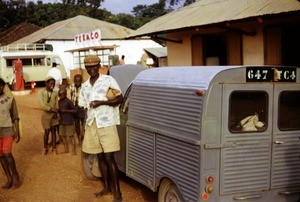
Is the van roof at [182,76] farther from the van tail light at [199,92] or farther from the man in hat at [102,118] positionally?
the man in hat at [102,118]

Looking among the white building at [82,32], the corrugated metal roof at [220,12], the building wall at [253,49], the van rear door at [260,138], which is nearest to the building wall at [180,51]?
the corrugated metal roof at [220,12]

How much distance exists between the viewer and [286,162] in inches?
170

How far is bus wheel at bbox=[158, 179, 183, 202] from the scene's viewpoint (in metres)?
4.45

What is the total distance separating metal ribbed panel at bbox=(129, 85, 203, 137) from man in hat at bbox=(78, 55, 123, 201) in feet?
0.90

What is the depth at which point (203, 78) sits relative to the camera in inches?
160

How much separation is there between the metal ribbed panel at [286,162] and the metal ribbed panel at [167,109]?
96 cm

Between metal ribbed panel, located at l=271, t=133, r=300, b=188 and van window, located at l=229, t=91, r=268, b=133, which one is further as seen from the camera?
metal ribbed panel, located at l=271, t=133, r=300, b=188

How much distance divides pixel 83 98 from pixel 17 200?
1.73 m

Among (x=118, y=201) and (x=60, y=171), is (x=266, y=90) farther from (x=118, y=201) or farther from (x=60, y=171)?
(x=60, y=171)

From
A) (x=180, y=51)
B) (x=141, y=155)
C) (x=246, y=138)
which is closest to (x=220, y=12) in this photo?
(x=180, y=51)

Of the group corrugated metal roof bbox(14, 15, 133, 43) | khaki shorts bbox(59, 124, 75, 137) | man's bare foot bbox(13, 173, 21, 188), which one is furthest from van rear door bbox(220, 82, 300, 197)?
corrugated metal roof bbox(14, 15, 133, 43)

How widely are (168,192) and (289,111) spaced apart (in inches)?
64.5

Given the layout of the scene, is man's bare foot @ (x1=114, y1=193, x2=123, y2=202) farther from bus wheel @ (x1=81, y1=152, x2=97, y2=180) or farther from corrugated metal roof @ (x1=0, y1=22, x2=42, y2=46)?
corrugated metal roof @ (x1=0, y1=22, x2=42, y2=46)

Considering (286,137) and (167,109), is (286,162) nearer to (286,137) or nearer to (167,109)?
(286,137)
